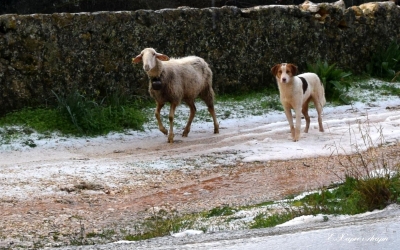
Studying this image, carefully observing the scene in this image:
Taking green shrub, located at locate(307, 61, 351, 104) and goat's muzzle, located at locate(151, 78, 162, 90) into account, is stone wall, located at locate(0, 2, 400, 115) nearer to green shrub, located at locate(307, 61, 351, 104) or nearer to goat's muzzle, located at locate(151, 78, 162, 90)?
green shrub, located at locate(307, 61, 351, 104)

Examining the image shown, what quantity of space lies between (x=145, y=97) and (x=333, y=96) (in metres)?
3.97

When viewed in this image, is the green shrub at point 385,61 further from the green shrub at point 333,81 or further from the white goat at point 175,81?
the white goat at point 175,81

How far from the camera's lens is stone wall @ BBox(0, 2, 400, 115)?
1391cm

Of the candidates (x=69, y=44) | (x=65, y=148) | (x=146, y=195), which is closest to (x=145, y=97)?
(x=69, y=44)

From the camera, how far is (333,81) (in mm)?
16766

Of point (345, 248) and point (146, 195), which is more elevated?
point (345, 248)

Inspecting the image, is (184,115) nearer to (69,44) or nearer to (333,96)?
(69,44)

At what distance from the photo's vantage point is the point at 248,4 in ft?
69.7

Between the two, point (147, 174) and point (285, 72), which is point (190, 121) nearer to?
point (285, 72)

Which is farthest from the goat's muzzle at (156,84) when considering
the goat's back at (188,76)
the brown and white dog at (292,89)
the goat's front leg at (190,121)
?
the brown and white dog at (292,89)

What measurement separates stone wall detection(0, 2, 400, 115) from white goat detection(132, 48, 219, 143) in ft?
5.27

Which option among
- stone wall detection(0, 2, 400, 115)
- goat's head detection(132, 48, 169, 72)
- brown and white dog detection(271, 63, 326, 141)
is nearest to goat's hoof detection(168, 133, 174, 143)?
goat's head detection(132, 48, 169, 72)

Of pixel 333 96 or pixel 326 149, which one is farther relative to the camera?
pixel 333 96

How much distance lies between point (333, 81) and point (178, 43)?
3.32m
